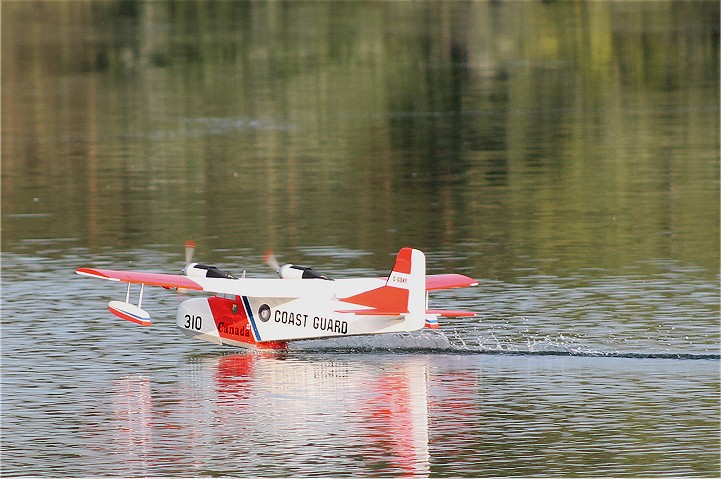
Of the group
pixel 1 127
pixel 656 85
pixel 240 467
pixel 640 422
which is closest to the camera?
pixel 240 467

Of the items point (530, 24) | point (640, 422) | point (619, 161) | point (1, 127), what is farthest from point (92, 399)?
point (530, 24)

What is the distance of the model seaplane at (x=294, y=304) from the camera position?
3341 centimetres

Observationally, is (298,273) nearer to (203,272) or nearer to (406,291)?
(203,272)

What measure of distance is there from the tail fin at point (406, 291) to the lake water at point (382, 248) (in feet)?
4.16

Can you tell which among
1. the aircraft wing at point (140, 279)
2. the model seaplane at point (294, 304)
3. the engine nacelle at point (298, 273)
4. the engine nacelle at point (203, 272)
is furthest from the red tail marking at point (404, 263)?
the aircraft wing at point (140, 279)

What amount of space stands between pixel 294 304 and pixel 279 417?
5206mm

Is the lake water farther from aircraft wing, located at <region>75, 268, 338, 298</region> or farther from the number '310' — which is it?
aircraft wing, located at <region>75, 268, 338, 298</region>

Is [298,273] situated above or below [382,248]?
above

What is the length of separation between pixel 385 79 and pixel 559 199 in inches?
1893

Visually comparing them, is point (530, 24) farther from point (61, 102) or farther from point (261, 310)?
point (261, 310)

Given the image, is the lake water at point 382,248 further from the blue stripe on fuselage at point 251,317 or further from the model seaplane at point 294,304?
the model seaplane at point 294,304

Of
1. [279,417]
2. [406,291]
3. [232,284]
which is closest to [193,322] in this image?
[232,284]

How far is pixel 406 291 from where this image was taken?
109 feet

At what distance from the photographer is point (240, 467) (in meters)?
26.8
